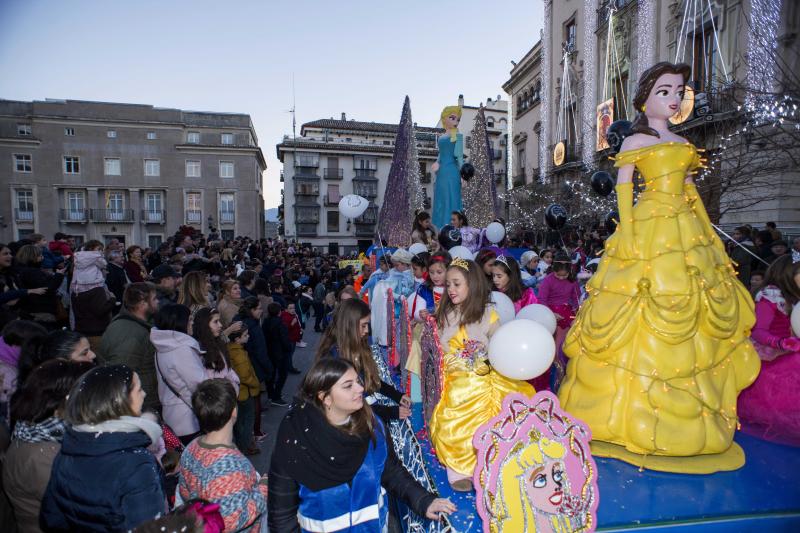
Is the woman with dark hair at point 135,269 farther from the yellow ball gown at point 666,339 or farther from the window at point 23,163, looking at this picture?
the window at point 23,163

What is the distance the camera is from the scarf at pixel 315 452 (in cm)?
194

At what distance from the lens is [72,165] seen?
122 feet

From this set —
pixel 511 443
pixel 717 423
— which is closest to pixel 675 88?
pixel 717 423

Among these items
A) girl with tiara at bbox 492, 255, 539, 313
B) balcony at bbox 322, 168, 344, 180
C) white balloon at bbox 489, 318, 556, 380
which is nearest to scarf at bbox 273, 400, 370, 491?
white balloon at bbox 489, 318, 556, 380

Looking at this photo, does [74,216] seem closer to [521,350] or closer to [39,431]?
[39,431]

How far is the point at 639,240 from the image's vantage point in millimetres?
3139

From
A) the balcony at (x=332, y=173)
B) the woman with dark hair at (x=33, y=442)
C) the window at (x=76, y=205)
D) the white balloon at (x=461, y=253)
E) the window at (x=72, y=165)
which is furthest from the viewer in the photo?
the balcony at (x=332, y=173)

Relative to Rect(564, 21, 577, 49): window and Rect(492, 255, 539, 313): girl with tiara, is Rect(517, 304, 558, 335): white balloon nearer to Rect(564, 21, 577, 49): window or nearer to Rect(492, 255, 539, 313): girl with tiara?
Rect(492, 255, 539, 313): girl with tiara

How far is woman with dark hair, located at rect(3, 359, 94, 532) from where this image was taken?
2.14 meters

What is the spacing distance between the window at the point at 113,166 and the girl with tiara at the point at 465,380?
1677 inches

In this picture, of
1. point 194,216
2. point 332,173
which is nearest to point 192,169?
point 194,216

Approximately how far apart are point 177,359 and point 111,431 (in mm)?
1767

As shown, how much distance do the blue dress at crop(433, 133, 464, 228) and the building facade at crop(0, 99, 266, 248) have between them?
101 ft

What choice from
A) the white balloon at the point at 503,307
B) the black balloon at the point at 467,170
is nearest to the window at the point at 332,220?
the black balloon at the point at 467,170
